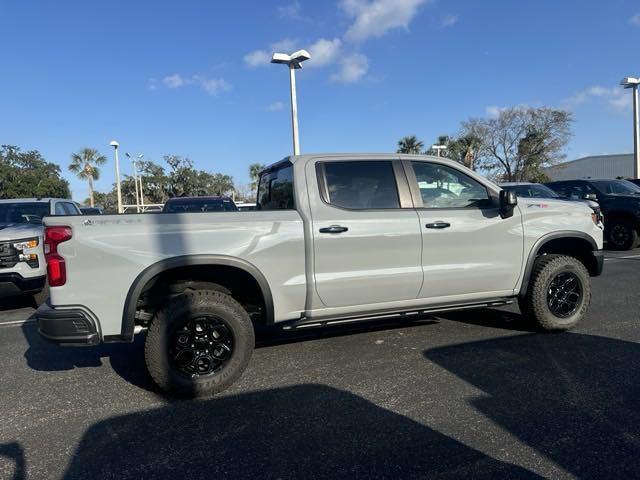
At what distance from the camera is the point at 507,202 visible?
4.54m

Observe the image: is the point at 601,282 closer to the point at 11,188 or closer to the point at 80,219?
the point at 80,219

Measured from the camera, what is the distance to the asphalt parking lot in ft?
9.15

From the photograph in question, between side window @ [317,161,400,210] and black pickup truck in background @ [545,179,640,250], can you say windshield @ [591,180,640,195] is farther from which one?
side window @ [317,161,400,210]

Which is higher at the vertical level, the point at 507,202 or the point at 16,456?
the point at 507,202

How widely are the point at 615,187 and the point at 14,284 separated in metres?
13.5

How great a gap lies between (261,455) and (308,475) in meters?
0.37

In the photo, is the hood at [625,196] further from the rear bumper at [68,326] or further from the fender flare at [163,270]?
the rear bumper at [68,326]

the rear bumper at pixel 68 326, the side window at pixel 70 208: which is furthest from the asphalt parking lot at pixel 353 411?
the side window at pixel 70 208

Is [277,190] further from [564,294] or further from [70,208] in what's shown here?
[70,208]

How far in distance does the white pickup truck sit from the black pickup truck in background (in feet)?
26.2

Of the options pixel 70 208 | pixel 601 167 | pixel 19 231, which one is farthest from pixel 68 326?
pixel 601 167

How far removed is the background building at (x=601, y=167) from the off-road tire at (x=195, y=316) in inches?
2874

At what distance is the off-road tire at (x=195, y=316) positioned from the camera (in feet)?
12.2

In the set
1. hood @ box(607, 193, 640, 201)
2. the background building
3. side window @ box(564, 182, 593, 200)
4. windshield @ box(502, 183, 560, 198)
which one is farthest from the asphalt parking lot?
the background building
